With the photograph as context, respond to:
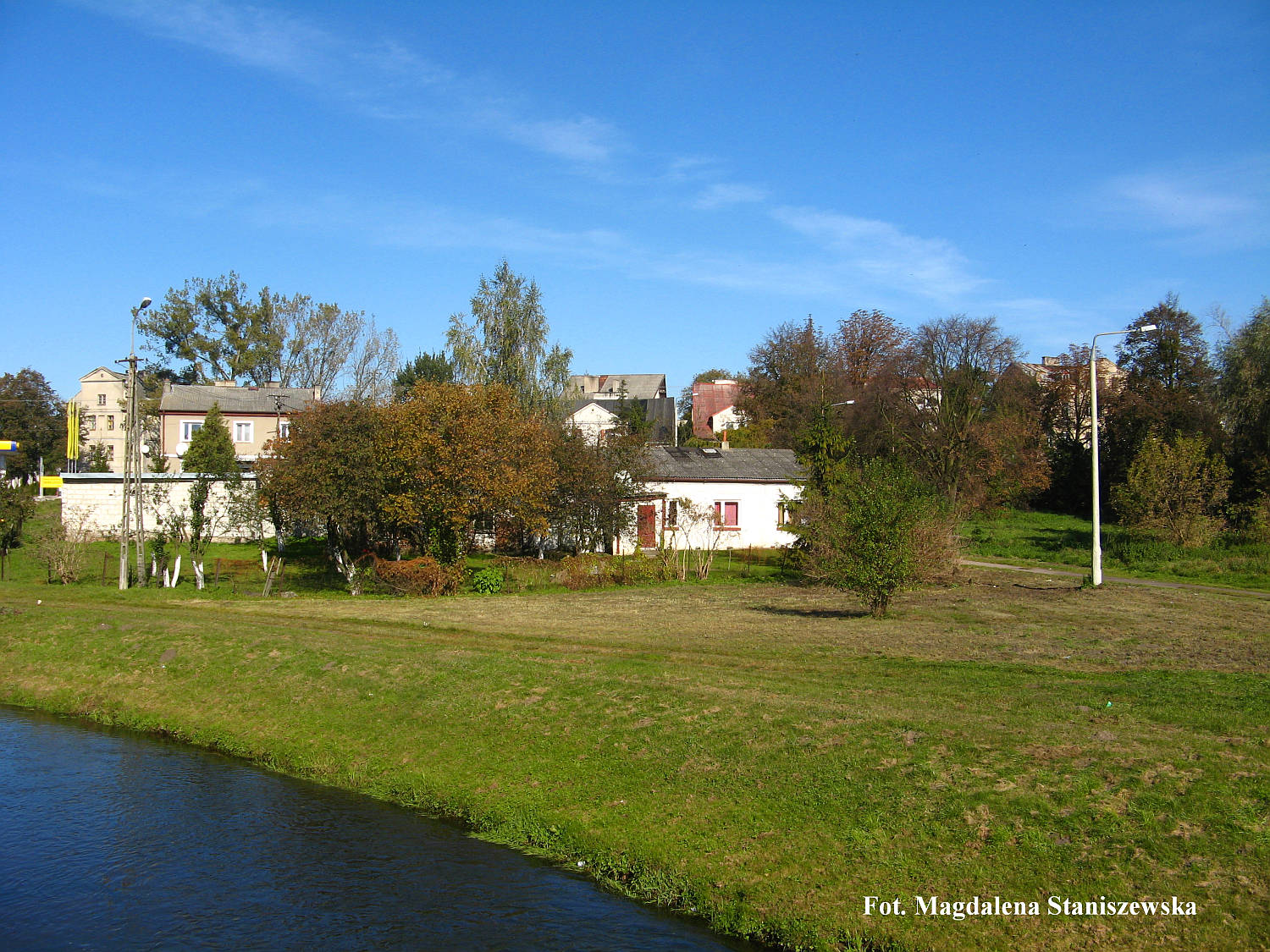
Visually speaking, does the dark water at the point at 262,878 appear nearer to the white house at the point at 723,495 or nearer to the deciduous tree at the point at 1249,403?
the white house at the point at 723,495

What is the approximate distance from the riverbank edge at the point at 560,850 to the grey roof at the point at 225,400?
47044 millimetres

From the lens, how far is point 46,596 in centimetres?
2706

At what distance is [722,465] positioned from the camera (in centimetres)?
4622

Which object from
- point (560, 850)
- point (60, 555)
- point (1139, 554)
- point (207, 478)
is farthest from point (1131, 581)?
point (207, 478)

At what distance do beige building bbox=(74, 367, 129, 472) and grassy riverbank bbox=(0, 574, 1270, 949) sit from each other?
7403 cm

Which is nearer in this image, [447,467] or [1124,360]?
[447,467]

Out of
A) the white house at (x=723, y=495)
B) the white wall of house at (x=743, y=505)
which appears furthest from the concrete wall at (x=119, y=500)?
the white wall of house at (x=743, y=505)

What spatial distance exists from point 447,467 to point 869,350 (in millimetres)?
51068

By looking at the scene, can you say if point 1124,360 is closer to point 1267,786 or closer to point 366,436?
point 366,436

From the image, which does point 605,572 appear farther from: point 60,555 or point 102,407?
point 102,407

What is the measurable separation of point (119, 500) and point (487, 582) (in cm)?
2457

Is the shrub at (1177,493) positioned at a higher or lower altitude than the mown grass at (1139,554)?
higher

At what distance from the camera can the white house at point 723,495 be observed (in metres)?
42.9

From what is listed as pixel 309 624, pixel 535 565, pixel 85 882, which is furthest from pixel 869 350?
pixel 85 882
